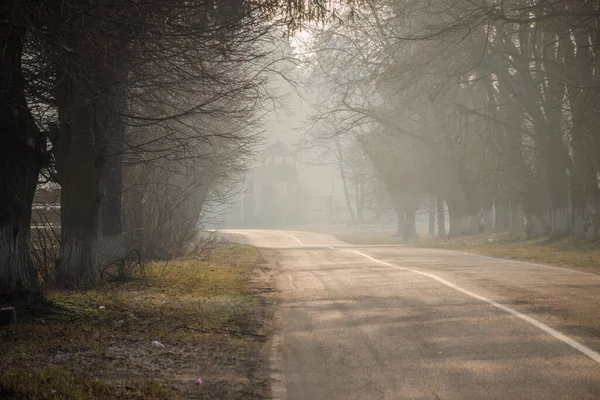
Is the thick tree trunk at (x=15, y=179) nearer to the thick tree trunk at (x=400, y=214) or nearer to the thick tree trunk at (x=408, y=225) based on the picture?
the thick tree trunk at (x=408, y=225)

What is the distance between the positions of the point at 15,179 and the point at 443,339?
581 cm

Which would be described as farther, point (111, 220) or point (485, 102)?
point (485, 102)

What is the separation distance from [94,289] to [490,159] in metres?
24.9

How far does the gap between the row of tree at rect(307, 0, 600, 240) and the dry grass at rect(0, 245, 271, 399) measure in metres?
8.73

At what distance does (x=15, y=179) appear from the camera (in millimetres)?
10188

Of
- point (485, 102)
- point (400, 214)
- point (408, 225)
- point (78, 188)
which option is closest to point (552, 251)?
point (485, 102)

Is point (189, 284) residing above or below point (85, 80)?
below

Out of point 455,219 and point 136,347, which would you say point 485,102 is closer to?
point 455,219

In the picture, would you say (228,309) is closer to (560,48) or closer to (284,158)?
(560,48)

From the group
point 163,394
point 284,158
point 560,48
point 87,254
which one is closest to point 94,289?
point 87,254

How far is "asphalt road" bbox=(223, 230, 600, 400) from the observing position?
22.3 feet

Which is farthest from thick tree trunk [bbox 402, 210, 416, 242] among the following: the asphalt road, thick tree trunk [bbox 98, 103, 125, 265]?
the asphalt road

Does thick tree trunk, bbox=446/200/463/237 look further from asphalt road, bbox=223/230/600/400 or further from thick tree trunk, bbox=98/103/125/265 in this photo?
thick tree trunk, bbox=98/103/125/265

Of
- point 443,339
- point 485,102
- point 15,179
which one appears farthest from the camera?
point 485,102
